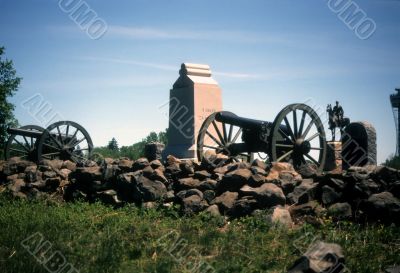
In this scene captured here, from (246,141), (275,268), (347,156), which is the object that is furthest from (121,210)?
(347,156)

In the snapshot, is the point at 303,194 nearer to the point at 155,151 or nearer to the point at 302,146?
the point at 302,146

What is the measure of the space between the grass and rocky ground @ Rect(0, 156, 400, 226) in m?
0.29

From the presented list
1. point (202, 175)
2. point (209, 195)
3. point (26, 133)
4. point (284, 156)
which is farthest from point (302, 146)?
point (26, 133)

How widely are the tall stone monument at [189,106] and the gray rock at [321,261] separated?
7.39 m

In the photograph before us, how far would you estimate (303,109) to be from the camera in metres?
7.82

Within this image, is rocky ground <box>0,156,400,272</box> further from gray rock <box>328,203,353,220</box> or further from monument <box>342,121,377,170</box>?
monument <box>342,121,377,170</box>

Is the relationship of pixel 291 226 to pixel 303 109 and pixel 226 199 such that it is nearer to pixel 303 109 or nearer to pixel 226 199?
pixel 226 199

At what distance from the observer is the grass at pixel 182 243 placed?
3.19m

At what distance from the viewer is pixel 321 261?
2.75 metres

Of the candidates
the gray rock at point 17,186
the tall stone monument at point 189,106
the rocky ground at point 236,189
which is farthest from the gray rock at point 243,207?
the tall stone monument at point 189,106

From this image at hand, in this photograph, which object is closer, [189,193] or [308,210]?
[308,210]

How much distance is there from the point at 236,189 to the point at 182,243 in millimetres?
1821

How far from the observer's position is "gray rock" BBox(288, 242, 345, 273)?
106 inches

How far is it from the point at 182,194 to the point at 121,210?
940mm
